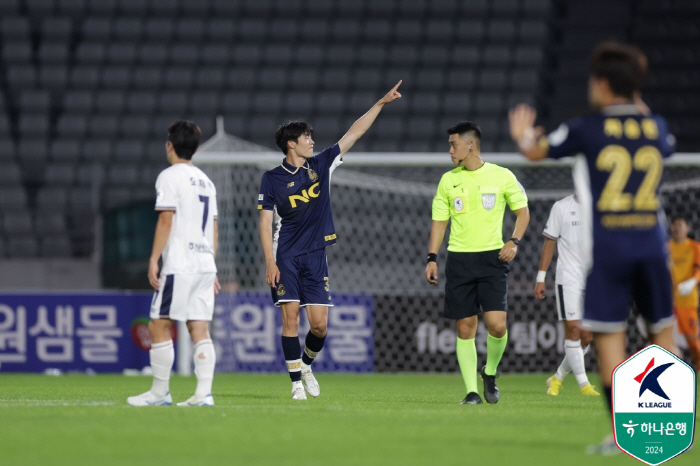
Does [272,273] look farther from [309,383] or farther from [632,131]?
[632,131]

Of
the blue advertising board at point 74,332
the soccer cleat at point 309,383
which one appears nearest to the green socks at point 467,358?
the soccer cleat at point 309,383

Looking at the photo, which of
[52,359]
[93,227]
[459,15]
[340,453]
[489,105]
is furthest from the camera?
[459,15]

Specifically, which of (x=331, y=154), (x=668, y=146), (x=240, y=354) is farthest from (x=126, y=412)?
(x=240, y=354)

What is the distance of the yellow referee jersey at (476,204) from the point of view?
7398 millimetres

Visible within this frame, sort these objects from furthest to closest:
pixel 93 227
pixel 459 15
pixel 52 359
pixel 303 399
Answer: pixel 459 15, pixel 93 227, pixel 52 359, pixel 303 399

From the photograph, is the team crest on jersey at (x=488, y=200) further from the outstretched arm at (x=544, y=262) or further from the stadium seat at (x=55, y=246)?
the stadium seat at (x=55, y=246)

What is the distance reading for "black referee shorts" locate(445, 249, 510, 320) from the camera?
731cm

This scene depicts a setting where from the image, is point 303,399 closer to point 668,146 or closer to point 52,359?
point 668,146

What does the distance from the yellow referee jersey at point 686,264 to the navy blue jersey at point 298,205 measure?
492 cm

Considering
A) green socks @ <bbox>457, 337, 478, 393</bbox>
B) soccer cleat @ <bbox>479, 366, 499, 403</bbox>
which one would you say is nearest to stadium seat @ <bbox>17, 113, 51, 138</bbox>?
green socks @ <bbox>457, 337, 478, 393</bbox>

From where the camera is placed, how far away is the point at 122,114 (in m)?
17.5

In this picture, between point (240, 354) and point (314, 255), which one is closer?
point (314, 255)

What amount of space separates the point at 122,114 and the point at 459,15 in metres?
6.17

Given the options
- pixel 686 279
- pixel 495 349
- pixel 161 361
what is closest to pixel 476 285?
pixel 495 349
